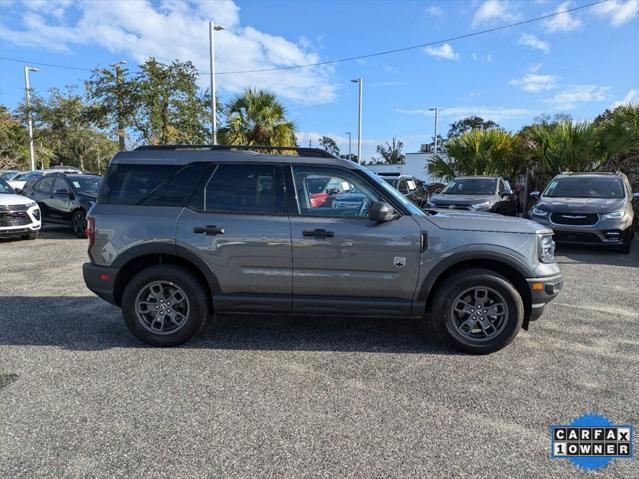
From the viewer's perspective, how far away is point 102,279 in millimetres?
4359

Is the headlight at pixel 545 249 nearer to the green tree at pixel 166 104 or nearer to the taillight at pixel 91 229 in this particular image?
the taillight at pixel 91 229

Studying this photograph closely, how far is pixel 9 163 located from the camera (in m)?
33.0

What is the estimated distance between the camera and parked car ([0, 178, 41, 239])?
10.2 meters

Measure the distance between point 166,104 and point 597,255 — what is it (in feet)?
47.6

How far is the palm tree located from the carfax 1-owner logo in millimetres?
17599

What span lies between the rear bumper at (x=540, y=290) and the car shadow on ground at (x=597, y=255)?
4878mm

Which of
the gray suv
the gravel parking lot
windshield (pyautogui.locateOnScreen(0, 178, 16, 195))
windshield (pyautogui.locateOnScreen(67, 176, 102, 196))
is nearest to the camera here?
the gravel parking lot

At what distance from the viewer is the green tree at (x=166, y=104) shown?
16.4m

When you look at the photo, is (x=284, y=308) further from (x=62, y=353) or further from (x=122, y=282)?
(x=62, y=353)

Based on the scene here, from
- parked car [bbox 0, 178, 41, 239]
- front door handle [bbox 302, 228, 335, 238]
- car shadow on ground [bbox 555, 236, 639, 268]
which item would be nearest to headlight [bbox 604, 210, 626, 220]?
car shadow on ground [bbox 555, 236, 639, 268]

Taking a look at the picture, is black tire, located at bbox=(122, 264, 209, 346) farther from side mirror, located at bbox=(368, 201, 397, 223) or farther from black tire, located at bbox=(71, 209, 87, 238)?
black tire, located at bbox=(71, 209, 87, 238)

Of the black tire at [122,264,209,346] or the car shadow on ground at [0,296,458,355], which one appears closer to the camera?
the black tire at [122,264,209,346]

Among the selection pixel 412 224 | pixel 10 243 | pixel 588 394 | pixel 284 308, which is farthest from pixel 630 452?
pixel 10 243

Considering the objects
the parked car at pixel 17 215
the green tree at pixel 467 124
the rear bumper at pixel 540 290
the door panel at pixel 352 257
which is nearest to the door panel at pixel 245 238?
the door panel at pixel 352 257
